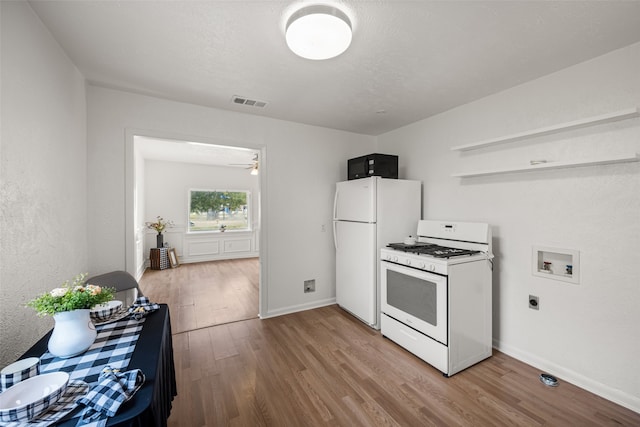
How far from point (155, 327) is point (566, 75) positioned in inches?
136

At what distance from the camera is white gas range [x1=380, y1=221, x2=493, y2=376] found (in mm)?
2229

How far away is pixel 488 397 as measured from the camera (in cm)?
196

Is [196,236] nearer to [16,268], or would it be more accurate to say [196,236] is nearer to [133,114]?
[133,114]

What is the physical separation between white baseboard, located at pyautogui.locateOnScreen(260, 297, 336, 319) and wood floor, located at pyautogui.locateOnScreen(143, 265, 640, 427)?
1.84ft

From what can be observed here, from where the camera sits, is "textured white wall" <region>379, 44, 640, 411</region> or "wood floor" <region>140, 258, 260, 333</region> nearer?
"textured white wall" <region>379, 44, 640, 411</region>

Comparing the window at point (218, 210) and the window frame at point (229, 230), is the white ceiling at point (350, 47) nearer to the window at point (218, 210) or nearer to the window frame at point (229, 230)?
Answer: the window frame at point (229, 230)

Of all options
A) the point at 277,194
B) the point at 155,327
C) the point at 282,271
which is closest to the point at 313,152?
the point at 277,194

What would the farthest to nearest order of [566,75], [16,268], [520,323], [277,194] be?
[277,194], [520,323], [566,75], [16,268]

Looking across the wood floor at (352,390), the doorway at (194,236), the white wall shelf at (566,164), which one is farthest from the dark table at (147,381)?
the white wall shelf at (566,164)

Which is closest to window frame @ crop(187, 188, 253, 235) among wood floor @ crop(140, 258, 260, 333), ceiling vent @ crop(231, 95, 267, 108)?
wood floor @ crop(140, 258, 260, 333)

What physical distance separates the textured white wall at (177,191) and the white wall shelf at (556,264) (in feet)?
18.5

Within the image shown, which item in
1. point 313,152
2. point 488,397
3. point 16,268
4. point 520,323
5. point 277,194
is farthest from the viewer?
point 313,152

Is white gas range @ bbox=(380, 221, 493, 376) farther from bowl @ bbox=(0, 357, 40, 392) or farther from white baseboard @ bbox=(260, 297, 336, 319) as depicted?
bowl @ bbox=(0, 357, 40, 392)

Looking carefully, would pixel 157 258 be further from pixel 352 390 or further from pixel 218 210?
pixel 352 390
